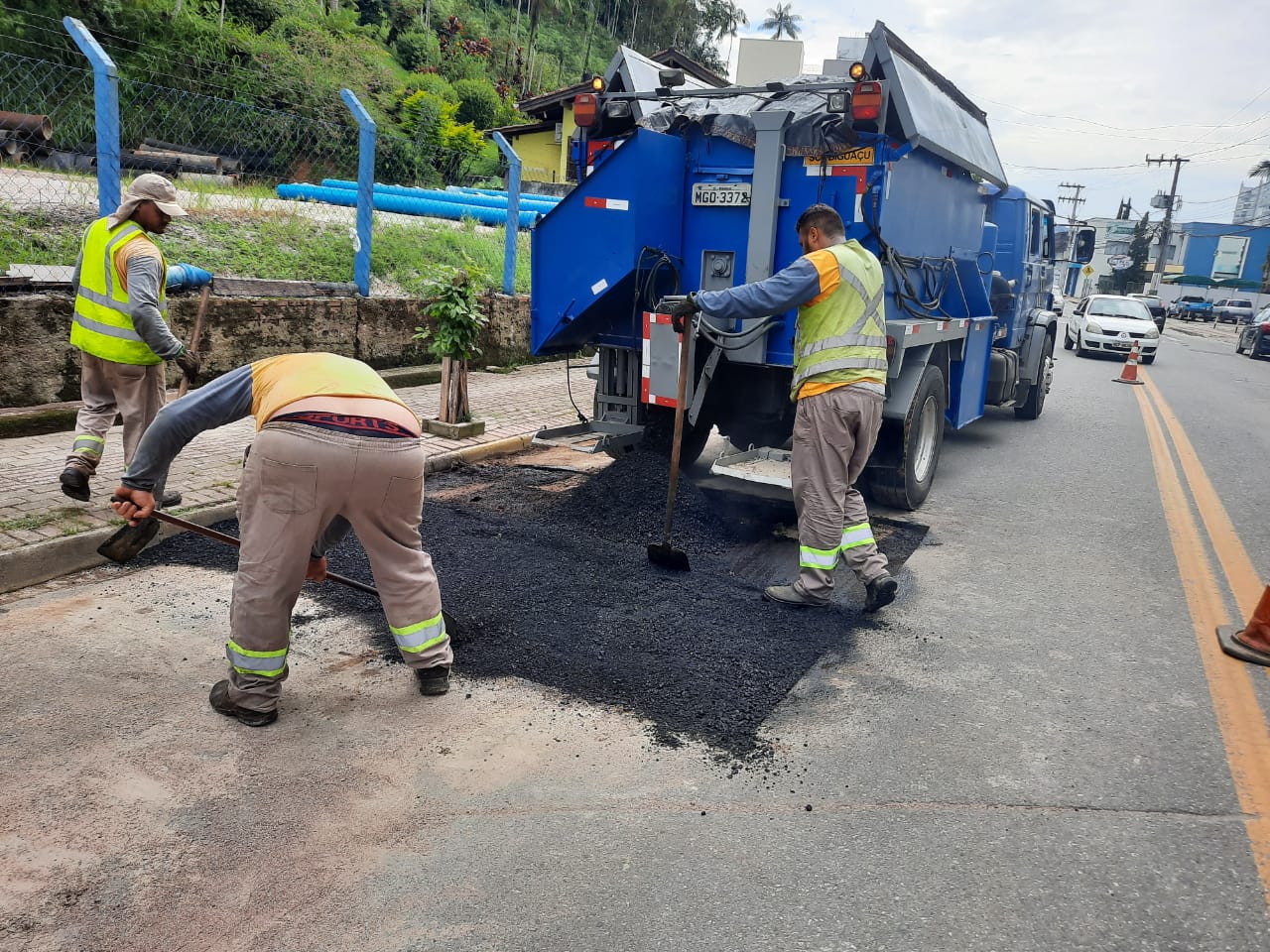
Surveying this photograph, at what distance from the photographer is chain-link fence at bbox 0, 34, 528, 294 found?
24.7 feet

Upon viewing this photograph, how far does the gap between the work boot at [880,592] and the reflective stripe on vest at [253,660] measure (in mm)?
2717

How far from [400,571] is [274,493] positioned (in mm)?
527

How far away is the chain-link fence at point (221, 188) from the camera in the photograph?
24.7 ft

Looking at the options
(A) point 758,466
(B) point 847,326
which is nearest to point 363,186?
(A) point 758,466

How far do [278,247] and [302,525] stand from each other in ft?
22.9

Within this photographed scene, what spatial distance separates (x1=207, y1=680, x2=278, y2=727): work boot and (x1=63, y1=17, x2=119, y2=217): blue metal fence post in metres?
4.81

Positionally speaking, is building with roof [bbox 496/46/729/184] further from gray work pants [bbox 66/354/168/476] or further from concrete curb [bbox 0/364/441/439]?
gray work pants [bbox 66/354/168/476]

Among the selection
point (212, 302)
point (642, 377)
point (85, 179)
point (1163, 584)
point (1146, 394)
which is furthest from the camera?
point (1146, 394)

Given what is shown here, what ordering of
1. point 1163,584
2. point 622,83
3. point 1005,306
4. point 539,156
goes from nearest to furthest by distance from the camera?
point 1163,584
point 622,83
point 1005,306
point 539,156

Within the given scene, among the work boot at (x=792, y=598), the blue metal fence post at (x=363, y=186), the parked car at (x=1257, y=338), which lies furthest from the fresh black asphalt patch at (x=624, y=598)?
the parked car at (x=1257, y=338)

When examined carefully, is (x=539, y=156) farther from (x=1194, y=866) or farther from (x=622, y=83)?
(x=1194, y=866)

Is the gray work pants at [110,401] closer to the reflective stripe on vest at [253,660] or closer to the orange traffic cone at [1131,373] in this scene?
the reflective stripe on vest at [253,660]

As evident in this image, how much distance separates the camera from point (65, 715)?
3057mm

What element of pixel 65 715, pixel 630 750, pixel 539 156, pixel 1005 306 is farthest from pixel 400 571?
pixel 539 156
